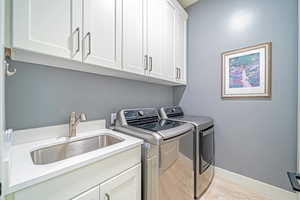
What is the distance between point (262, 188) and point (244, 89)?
128cm

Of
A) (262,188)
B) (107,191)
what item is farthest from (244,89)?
(107,191)

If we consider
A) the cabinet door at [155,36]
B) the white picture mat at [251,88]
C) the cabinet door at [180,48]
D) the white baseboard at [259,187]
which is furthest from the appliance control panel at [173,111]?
the white baseboard at [259,187]

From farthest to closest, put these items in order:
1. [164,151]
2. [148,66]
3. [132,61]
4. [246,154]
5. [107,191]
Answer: [246,154] → [148,66] → [132,61] → [164,151] → [107,191]

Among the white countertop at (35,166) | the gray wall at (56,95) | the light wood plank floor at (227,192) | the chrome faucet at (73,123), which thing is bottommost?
the light wood plank floor at (227,192)

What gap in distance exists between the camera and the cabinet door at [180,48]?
207cm

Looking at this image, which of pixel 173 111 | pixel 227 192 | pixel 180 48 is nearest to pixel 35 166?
pixel 173 111

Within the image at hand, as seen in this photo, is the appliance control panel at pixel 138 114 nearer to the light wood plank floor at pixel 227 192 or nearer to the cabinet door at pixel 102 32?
the cabinet door at pixel 102 32

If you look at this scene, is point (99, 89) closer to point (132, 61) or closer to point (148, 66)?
point (132, 61)

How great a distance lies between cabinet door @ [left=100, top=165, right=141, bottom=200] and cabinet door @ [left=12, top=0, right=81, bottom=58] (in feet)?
3.09

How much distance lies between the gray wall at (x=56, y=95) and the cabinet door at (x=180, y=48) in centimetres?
89

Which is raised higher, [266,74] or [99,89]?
[266,74]

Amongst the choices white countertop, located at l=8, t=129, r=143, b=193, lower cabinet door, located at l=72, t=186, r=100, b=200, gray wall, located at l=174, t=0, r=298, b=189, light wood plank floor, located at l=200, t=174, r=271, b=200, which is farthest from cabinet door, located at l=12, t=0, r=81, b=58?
light wood plank floor, located at l=200, t=174, r=271, b=200

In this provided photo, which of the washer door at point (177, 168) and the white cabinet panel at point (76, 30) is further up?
the white cabinet panel at point (76, 30)

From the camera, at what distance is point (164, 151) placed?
3.60 ft
